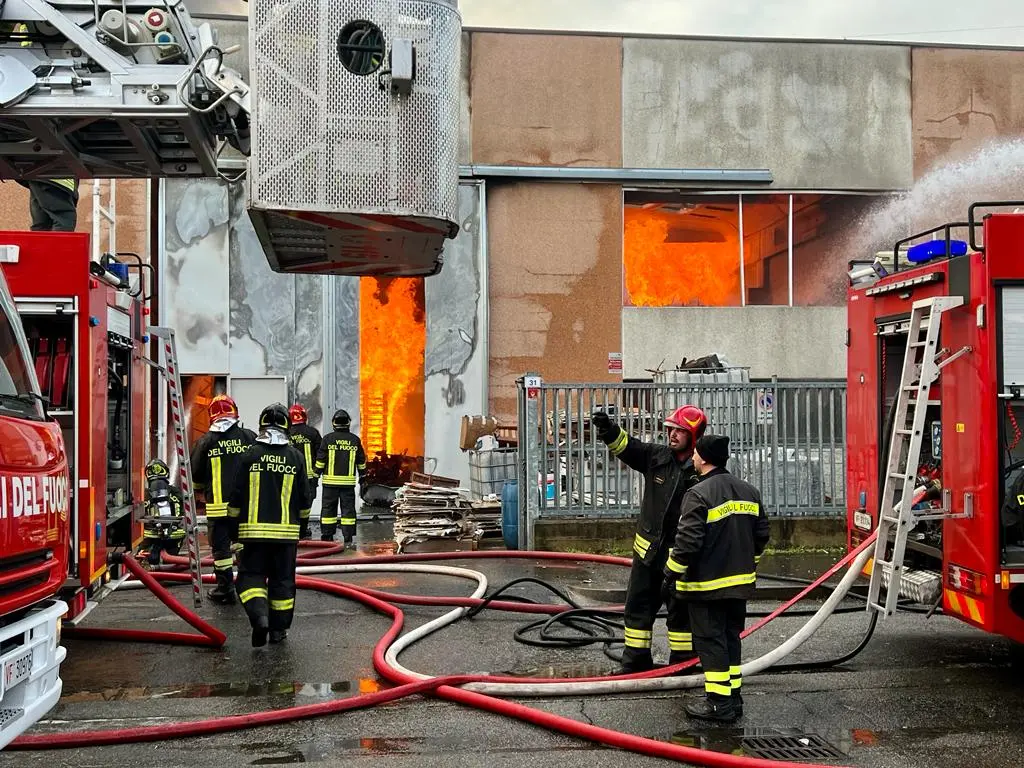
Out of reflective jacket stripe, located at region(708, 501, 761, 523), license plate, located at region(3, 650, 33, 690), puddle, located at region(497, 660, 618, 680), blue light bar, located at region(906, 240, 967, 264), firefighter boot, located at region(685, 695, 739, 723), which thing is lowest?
puddle, located at region(497, 660, 618, 680)

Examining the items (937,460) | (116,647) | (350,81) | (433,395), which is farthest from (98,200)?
(937,460)

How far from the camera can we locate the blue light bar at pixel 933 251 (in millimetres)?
6171

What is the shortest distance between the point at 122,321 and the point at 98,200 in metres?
8.02

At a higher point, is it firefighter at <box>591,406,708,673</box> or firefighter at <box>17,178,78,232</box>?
firefighter at <box>17,178,78,232</box>

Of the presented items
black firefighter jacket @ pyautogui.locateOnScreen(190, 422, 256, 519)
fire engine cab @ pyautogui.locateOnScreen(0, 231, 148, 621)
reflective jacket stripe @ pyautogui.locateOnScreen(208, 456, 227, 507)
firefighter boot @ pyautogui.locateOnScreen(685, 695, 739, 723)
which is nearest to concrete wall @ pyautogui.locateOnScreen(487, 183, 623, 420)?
black firefighter jacket @ pyautogui.locateOnScreen(190, 422, 256, 519)

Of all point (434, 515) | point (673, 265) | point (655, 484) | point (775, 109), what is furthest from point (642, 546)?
point (775, 109)

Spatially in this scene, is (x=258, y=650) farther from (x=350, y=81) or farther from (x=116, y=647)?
(x=350, y=81)

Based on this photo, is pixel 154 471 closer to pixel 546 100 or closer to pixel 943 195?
pixel 546 100

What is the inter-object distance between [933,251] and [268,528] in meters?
4.78

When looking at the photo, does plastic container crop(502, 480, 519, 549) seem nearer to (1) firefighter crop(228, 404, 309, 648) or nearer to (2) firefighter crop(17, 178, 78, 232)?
(1) firefighter crop(228, 404, 309, 648)

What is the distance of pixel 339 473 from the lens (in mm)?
12453

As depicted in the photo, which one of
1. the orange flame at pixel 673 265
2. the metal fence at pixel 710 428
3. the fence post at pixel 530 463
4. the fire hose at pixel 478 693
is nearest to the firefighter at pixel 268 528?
the fire hose at pixel 478 693

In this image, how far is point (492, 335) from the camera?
16.8 m

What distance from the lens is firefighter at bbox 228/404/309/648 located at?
723 cm
